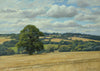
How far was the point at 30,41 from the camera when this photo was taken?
1727 centimetres

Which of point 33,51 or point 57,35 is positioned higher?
point 57,35

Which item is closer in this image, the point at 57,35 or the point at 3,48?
the point at 3,48

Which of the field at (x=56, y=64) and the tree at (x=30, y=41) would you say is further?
the tree at (x=30, y=41)

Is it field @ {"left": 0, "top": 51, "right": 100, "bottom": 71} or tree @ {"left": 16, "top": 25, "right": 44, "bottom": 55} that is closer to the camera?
field @ {"left": 0, "top": 51, "right": 100, "bottom": 71}

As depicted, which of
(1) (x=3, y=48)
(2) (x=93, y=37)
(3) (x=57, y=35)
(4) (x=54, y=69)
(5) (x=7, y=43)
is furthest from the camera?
(3) (x=57, y=35)

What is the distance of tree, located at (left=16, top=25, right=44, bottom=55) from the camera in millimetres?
17141

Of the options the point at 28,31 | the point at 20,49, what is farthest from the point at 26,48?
the point at 28,31

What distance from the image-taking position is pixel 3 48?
50.4 feet

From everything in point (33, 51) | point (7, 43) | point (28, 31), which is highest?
point (28, 31)

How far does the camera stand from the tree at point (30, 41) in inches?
675

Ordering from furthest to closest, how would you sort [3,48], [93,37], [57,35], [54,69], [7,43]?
[57,35] < [7,43] < [3,48] < [93,37] < [54,69]

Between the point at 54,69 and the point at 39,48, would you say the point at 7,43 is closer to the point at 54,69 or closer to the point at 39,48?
the point at 39,48

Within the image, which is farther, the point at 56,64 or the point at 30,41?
the point at 30,41

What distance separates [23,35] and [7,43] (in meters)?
2.37
